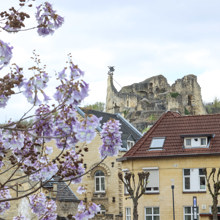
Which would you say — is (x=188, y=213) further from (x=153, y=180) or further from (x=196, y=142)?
(x=196, y=142)

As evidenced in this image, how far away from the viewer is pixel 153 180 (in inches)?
1784

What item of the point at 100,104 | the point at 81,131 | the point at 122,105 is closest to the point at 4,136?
the point at 81,131

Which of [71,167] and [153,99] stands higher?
[153,99]

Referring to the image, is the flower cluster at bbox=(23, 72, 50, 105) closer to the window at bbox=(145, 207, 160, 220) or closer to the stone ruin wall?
the window at bbox=(145, 207, 160, 220)

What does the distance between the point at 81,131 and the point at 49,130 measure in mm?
1331

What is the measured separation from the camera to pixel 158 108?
131375 millimetres

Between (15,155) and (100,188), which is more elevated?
(100,188)

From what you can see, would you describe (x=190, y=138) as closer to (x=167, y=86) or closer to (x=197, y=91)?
(x=197, y=91)

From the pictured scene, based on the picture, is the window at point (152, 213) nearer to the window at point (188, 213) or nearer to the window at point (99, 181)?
the window at point (188, 213)

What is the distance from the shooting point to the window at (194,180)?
145 feet

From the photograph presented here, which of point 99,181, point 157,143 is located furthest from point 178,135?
point 99,181

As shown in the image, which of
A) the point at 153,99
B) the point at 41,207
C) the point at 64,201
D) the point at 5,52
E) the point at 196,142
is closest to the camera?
the point at 5,52

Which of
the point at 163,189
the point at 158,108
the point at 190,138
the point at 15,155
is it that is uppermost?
the point at 158,108

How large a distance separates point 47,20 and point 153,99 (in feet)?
437
